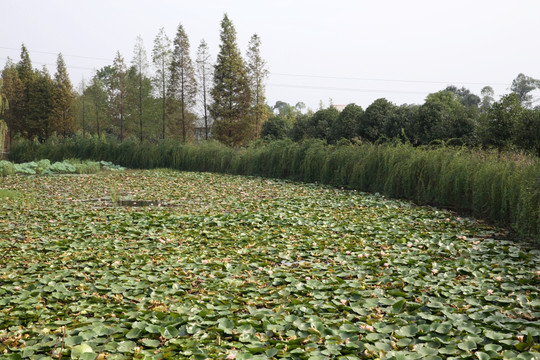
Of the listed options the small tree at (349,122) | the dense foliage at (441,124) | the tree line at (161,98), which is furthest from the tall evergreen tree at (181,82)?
the small tree at (349,122)

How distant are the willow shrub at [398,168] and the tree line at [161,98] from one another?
435 cm

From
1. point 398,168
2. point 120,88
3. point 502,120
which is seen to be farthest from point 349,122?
point 120,88

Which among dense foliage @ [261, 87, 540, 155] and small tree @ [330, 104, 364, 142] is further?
small tree @ [330, 104, 364, 142]

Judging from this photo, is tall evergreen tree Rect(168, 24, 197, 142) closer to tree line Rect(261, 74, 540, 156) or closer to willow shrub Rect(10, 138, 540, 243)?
willow shrub Rect(10, 138, 540, 243)

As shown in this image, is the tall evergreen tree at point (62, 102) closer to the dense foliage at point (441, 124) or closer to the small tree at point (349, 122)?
the dense foliage at point (441, 124)

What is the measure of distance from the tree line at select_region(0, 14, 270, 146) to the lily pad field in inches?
498

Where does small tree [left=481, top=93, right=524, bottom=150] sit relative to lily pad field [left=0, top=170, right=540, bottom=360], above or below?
above

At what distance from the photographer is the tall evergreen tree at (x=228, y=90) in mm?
20036

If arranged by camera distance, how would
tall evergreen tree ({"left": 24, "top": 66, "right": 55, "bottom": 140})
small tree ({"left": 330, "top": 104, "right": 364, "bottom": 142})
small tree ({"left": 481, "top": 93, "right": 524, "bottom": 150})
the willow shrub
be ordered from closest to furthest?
the willow shrub, small tree ({"left": 481, "top": 93, "right": 524, "bottom": 150}), small tree ({"left": 330, "top": 104, "right": 364, "bottom": 142}), tall evergreen tree ({"left": 24, "top": 66, "right": 55, "bottom": 140})

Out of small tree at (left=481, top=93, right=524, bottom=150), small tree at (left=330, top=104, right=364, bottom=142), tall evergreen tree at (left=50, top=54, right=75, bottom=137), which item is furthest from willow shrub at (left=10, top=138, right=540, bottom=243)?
tall evergreen tree at (left=50, top=54, right=75, bottom=137)

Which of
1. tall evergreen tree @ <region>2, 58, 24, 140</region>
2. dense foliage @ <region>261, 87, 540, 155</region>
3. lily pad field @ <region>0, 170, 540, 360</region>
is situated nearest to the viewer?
lily pad field @ <region>0, 170, 540, 360</region>

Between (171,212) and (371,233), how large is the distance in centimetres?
284

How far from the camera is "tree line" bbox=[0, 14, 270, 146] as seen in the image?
66.3 ft

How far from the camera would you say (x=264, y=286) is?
121 inches
